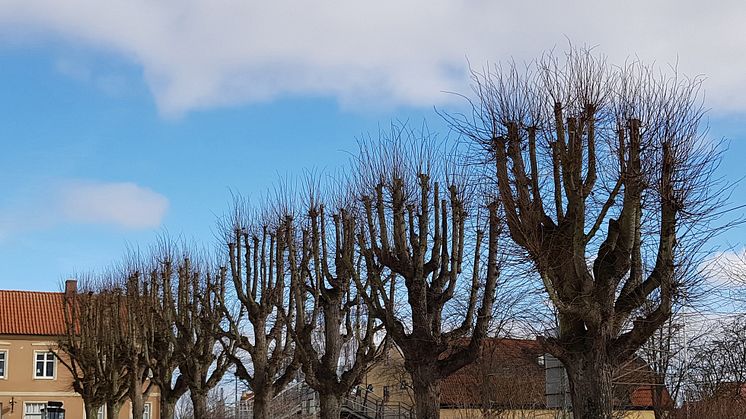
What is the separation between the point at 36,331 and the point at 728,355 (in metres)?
40.0

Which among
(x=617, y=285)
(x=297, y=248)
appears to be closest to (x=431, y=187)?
(x=617, y=285)

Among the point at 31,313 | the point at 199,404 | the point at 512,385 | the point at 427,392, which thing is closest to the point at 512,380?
the point at 512,385

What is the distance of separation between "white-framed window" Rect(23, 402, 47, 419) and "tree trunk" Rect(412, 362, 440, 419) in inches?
1623

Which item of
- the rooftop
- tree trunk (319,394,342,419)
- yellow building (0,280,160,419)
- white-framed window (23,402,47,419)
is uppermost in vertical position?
the rooftop

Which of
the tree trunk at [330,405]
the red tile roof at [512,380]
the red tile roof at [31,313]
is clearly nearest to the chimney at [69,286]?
the red tile roof at [31,313]

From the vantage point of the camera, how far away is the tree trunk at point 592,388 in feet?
47.2

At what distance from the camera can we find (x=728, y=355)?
29.6 meters

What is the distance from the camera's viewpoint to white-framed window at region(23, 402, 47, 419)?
5347 cm

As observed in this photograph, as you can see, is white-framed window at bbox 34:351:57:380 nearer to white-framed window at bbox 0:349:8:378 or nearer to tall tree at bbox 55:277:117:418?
white-framed window at bbox 0:349:8:378

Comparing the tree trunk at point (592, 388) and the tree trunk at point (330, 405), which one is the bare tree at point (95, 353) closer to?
the tree trunk at point (330, 405)

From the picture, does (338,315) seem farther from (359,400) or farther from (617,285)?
(359,400)

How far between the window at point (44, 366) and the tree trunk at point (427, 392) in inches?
1646

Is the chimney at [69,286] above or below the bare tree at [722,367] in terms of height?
above

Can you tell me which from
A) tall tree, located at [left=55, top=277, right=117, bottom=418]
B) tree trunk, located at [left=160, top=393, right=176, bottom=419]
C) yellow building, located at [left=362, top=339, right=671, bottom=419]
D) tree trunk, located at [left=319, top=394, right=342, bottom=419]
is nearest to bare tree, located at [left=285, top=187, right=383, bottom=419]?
tree trunk, located at [left=319, top=394, right=342, bottom=419]
